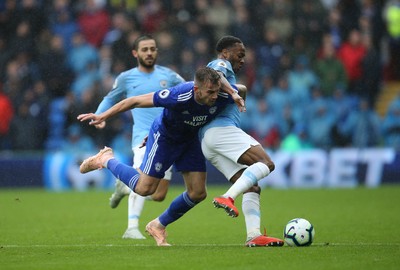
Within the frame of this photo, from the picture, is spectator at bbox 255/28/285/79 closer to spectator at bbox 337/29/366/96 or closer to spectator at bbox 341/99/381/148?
spectator at bbox 337/29/366/96

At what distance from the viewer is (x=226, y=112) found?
10.8m

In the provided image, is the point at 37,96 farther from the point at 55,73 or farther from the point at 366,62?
the point at 366,62

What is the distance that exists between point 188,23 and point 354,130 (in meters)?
4.77

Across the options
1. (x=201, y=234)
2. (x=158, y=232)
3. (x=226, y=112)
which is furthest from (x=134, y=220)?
(x=226, y=112)

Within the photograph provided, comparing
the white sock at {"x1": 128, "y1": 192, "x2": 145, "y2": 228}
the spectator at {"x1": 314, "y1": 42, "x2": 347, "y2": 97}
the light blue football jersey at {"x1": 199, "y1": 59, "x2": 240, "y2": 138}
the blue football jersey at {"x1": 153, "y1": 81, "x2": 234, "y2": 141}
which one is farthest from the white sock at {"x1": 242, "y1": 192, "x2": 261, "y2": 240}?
the spectator at {"x1": 314, "y1": 42, "x2": 347, "y2": 97}

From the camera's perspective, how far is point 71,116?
21.9 metres

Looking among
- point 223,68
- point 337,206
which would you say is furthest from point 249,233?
point 337,206

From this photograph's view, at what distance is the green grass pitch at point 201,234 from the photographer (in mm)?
9180

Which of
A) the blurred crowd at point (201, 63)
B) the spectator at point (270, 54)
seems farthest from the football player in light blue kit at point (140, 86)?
the spectator at point (270, 54)

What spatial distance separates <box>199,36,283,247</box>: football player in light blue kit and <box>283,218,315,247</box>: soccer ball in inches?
5.1

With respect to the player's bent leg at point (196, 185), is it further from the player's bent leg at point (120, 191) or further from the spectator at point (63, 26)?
the spectator at point (63, 26)

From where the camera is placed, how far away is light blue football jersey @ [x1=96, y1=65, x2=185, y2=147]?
12.7 m

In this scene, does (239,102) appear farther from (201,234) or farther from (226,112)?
(201,234)

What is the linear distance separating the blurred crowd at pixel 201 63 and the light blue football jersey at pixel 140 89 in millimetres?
8489
